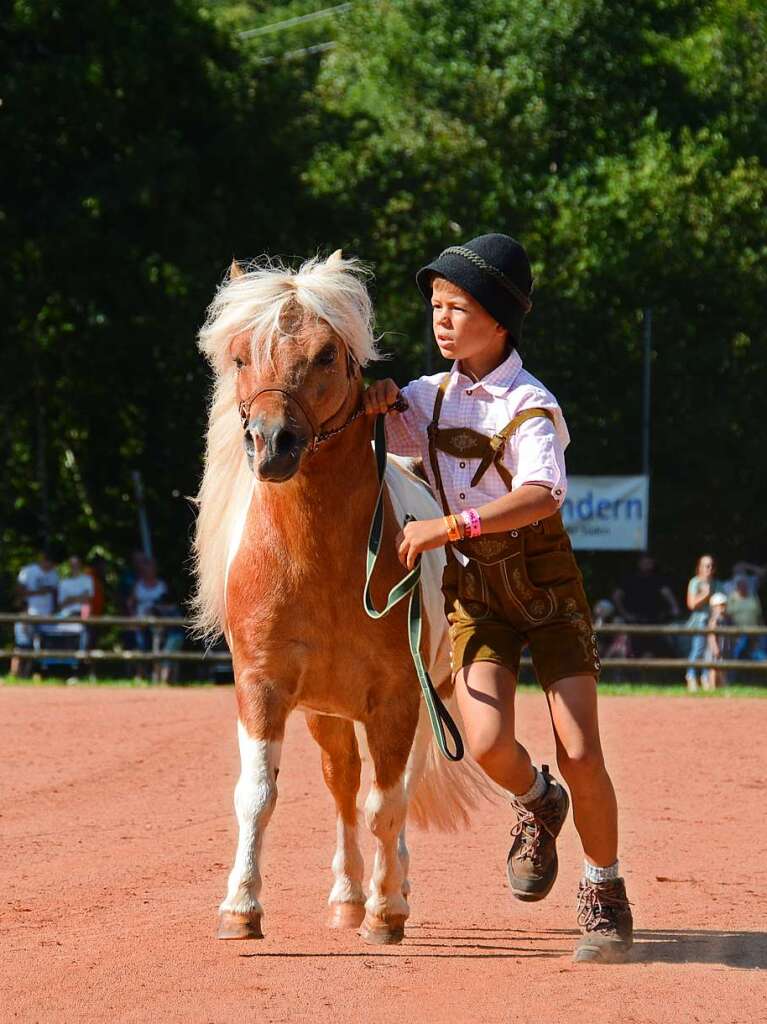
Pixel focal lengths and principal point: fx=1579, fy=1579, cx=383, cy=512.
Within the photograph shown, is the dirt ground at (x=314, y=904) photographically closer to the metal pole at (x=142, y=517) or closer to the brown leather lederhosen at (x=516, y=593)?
the brown leather lederhosen at (x=516, y=593)

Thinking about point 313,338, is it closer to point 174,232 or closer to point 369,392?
point 369,392

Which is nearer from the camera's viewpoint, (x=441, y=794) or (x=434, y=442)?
(x=434, y=442)

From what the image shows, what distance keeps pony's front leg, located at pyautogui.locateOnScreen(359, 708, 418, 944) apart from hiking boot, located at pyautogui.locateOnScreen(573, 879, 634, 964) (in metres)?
0.63

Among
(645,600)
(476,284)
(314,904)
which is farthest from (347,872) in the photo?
(645,600)

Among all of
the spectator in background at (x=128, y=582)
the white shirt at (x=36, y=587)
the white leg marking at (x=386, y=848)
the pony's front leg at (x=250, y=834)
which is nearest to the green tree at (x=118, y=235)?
the spectator in background at (x=128, y=582)

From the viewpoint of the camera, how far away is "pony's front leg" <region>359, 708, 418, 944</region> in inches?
194

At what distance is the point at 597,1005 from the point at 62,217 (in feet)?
55.4

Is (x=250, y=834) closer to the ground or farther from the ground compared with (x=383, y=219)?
closer to the ground

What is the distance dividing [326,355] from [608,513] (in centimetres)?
1489

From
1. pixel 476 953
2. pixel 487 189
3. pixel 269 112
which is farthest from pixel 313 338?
pixel 487 189

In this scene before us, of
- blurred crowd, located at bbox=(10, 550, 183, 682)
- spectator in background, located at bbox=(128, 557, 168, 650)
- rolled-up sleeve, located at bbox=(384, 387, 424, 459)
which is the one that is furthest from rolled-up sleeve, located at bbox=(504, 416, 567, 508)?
spectator in background, located at bbox=(128, 557, 168, 650)

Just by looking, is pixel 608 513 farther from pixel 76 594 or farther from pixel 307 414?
pixel 307 414

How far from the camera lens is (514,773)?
4.77 m

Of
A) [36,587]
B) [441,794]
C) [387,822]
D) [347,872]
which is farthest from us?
[36,587]
